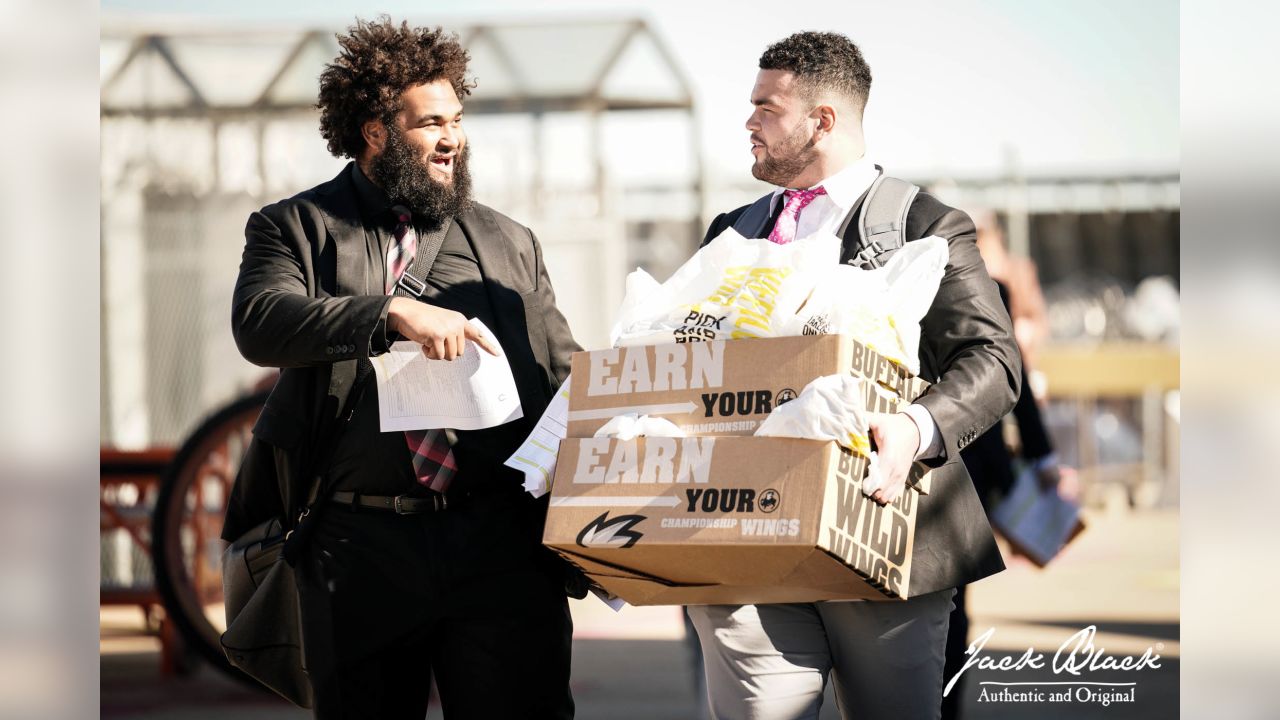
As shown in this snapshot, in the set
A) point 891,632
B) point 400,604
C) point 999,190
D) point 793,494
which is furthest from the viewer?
point 999,190

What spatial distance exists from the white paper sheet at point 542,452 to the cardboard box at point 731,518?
0.37 ft

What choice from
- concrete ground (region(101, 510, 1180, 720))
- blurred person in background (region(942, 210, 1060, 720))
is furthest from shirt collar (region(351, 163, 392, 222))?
concrete ground (region(101, 510, 1180, 720))

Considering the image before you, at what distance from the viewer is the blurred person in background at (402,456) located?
2.54 metres

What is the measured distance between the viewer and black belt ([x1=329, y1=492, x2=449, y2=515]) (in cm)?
253

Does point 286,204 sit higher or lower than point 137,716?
higher

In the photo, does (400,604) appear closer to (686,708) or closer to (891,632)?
(891,632)

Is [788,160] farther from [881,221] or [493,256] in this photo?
[493,256]

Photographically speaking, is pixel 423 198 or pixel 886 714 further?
pixel 423 198

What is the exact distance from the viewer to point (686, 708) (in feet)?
16.7

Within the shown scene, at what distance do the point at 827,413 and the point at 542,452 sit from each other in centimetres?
59

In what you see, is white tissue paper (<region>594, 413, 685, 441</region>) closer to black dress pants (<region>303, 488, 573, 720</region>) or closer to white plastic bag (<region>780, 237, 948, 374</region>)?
white plastic bag (<region>780, 237, 948, 374</region>)

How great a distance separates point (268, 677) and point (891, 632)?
127 centimetres

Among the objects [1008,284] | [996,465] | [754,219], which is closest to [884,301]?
[754,219]
